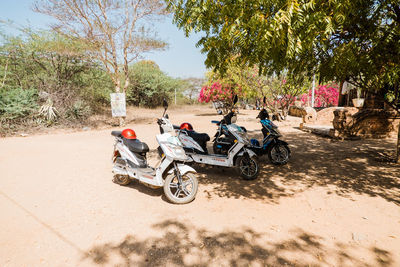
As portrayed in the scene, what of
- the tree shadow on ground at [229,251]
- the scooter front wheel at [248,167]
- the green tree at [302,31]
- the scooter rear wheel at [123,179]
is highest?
the green tree at [302,31]

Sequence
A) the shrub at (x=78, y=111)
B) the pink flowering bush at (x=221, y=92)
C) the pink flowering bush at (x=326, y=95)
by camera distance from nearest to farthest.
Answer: the shrub at (x=78, y=111), the pink flowering bush at (x=221, y=92), the pink flowering bush at (x=326, y=95)

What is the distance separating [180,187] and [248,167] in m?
1.71

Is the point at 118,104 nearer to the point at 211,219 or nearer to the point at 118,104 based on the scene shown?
the point at 118,104

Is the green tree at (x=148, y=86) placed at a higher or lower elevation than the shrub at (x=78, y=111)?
higher

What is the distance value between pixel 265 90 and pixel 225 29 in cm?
1474

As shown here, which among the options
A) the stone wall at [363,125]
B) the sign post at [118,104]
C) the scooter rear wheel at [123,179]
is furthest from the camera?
the sign post at [118,104]

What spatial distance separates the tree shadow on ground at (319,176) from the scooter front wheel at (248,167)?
0.12 m

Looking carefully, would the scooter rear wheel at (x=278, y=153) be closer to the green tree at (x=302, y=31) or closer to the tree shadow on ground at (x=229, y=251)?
the green tree at (x=302, y=31)

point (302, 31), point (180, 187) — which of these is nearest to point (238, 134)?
point (180, 187)

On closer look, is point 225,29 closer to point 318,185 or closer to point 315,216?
point 315,216

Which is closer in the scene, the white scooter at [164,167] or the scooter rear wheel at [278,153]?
the white scooter at [164,167]

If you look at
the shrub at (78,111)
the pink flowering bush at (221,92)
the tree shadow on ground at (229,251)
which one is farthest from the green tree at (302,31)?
the pink flowering bush at (221,92)

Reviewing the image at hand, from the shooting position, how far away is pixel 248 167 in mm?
4820

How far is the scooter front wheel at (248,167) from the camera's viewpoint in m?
4.79
